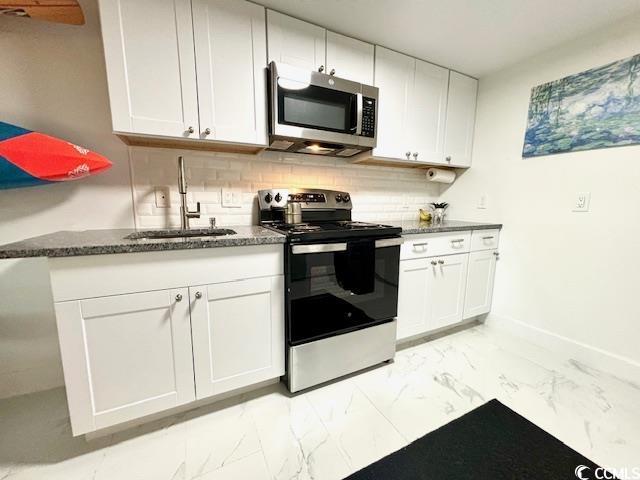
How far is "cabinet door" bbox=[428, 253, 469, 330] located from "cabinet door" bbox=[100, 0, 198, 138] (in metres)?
1.96

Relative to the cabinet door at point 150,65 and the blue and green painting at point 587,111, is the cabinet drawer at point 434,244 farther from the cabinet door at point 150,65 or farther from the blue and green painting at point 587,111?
the cabinet door at point 150,65

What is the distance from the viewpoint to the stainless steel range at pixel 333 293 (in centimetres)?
145

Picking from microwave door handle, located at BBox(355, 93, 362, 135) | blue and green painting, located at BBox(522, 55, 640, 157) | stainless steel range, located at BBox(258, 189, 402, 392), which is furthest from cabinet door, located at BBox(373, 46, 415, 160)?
blue and green painting, located at BBox(522, 55, 640, 157)

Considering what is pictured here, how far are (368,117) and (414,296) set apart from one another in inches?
51.9

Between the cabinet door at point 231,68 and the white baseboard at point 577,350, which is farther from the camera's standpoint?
the white baseboard at point 577,350

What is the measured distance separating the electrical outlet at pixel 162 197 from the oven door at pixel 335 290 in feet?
2.96

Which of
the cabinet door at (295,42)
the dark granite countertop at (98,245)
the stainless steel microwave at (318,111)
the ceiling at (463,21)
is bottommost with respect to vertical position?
the dark granite countertop at (98,245)

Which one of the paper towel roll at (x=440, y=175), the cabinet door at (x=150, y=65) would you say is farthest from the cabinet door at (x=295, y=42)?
the paper towel roll at (x=440, y=175)

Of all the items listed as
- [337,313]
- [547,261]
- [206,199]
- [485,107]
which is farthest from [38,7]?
[547,261]

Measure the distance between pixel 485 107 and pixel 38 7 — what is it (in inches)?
117

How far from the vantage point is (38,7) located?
119 centimetres

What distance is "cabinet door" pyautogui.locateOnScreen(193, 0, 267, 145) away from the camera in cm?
138

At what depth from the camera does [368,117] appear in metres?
1.80

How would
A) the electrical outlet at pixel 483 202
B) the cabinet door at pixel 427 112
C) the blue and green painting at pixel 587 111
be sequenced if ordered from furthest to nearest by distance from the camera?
the electrical outlet at pixel 483 202
the cabinet door at pixel 427 112
the blue and green painting at pixel 587 111
